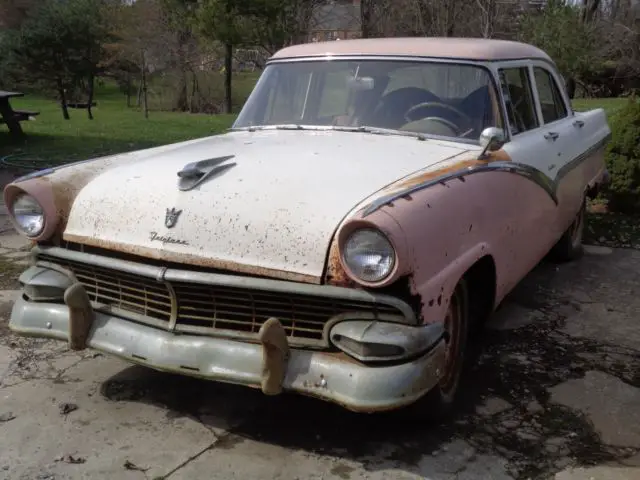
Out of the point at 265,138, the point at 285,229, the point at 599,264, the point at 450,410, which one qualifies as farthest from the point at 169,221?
the point at 599,264

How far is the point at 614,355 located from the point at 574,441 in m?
1.09

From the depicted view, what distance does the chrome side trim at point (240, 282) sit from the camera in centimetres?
263

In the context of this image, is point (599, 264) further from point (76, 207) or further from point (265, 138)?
point (76, 207)

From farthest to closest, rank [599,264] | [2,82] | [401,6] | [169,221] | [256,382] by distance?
[2,82] < [401,6] < [599,264] < [169,221] < [256,382]

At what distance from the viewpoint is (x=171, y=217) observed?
299cm

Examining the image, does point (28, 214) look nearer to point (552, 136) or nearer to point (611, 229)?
point (552, 136)

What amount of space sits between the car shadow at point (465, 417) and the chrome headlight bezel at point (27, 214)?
832 mm

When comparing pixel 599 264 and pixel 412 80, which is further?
pixel 599 264

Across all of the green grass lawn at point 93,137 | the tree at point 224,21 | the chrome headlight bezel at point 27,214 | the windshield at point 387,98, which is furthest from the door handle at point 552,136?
the tree at point 224,21

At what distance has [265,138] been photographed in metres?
3.92

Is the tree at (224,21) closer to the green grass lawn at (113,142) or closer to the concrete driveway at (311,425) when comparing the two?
the green grass lawn at (113,142)

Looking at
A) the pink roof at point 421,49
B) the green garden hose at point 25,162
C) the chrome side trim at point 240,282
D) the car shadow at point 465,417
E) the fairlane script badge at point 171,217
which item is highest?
the pink roof at point 421,49

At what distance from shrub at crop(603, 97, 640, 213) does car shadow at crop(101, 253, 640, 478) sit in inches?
137

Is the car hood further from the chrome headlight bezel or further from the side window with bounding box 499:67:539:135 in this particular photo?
the side window with bounding box 499:67:539:135
